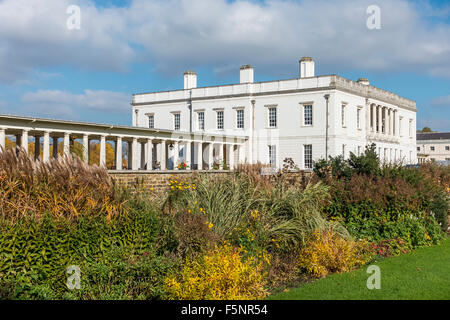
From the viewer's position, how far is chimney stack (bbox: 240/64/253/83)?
45281 millimetres

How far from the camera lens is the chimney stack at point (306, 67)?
142ft

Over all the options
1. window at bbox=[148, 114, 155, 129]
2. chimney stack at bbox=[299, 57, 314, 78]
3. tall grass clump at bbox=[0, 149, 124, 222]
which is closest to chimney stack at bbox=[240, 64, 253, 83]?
chimney stack at bbox=[299, 57, 314, 78]

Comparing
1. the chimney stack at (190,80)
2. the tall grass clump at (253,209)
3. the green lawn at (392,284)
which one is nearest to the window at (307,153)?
the chimney stack at (190,80)

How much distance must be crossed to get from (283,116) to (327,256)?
3424cm

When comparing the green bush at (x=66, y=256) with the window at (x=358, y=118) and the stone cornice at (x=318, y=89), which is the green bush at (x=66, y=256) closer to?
the stone cornice at (x=318, y=89)

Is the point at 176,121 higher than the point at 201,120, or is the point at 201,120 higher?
the point at 176,121

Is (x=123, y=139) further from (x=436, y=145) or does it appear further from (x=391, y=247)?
(x=436, y=145)

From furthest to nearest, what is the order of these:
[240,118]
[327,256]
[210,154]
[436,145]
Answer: [436,145] → [240,118] → [210,154] → [327,256]

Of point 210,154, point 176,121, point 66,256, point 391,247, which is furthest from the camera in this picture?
point 176,121

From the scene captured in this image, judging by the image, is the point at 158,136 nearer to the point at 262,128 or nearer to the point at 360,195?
the point at 262,128

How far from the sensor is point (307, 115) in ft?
140

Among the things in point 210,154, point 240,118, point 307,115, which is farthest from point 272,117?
point 210,154

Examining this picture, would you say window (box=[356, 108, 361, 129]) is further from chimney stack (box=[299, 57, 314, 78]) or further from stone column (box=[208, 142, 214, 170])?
stone column (box=[208, 142, 214, 170])

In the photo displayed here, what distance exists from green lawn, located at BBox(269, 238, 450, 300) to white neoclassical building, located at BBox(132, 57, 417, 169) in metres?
30.1
